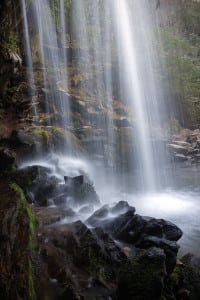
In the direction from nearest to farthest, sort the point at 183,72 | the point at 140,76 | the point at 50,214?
1. the point at 50,214
2. the point at 140,76
3. the point at 183,72

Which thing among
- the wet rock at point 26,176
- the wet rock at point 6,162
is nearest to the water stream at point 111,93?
the wet rock at point 26,176

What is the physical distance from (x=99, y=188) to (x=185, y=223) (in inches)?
228

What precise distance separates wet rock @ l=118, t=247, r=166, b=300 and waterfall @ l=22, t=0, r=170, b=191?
340 inches

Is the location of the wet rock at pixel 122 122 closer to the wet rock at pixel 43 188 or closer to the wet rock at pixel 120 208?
the wet rock at pixel 43 188

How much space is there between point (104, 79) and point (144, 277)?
18.3 meters

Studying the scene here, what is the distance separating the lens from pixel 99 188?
14.3m

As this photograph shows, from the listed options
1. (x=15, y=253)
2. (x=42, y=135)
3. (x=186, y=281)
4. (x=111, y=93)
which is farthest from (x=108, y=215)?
(x=111, y=93)

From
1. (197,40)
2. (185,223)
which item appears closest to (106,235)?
(185,223)

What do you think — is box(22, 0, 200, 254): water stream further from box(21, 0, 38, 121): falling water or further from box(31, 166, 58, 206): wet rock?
box(31, 166, 58, 206): wet rock

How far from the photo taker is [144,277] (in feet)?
16.1

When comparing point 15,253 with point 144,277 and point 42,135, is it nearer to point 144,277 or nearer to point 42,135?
point 144,277

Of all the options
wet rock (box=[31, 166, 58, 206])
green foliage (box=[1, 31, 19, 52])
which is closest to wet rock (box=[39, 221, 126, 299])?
wet rock (box=[31, 166, 58, 206])

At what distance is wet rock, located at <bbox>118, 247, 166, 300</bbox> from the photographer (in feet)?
15.5

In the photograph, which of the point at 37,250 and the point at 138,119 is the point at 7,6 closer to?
the point at 37,250
